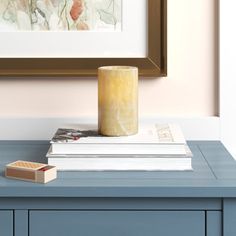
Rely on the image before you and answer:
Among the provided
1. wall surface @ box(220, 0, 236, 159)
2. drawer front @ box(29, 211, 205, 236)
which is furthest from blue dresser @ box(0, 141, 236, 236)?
wall surface @ box(220, 0, 236, 159)

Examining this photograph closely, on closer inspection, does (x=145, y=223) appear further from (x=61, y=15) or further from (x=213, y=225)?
(x=61, y=15)

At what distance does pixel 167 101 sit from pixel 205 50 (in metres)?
0.14

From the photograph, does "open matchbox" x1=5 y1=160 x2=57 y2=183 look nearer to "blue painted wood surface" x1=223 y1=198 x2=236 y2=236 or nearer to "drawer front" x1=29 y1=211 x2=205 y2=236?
"drawer front" x1=29 y1=211 x2=205 y2=236

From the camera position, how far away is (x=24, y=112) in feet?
4.59

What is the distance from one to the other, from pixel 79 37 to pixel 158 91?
0.68 ft

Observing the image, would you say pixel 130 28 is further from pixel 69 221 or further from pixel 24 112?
pixel 69 221

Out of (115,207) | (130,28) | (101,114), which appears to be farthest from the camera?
(130,28)

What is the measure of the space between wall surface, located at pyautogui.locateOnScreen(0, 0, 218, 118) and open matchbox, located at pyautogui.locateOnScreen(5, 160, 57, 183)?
334mm

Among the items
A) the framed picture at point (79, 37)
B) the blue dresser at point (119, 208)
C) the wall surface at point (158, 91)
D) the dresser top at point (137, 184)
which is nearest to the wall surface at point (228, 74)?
the wall surface at point (158, 91)

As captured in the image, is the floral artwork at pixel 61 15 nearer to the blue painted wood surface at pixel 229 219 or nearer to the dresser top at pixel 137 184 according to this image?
the dresser top at pixel 137 184

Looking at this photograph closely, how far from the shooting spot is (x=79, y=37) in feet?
4.47

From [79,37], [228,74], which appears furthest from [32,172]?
[228,74]

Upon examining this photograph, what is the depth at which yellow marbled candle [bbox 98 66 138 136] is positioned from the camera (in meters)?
1.18

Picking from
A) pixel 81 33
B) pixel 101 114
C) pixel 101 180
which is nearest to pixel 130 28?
pixel 81 33
